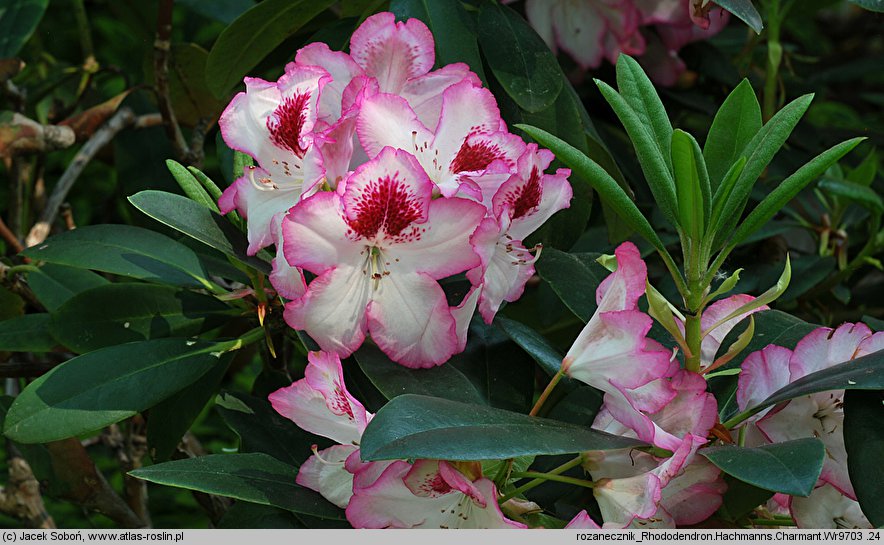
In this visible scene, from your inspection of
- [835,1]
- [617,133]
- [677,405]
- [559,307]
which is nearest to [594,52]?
[617,133]

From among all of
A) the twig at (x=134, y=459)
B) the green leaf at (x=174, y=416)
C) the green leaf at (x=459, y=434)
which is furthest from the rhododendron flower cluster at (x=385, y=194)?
the twig at (x=134, y=459)

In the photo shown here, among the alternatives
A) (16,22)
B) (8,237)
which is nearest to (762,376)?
(8,237)

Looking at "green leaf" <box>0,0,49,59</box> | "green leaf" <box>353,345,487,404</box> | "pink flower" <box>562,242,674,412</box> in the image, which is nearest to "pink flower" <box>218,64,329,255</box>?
"green leaf" <box>353,345,487,404</box>

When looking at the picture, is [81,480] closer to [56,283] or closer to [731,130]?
[56,283]

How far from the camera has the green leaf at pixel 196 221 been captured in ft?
2.14

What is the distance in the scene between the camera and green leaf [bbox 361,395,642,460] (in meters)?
0.49

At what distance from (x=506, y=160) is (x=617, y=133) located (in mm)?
697

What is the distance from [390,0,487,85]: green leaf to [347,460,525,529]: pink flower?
1.31 ft

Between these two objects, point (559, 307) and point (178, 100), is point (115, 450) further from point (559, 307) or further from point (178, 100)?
point (559, 307)

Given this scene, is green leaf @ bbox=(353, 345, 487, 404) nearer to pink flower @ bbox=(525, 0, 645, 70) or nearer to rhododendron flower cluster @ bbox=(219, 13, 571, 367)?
rhododendron flower cluster @ bbox=(219, 13, 571, 367)

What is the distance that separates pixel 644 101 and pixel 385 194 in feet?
0.62

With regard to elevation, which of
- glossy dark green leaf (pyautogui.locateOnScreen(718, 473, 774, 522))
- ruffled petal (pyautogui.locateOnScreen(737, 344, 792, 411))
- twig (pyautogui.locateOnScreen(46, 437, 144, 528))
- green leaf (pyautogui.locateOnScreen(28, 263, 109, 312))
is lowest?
twig (pyautogui.locateOnScreen(46, 437, 144, 528))

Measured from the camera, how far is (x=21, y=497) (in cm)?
105

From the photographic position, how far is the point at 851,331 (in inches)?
24.4
